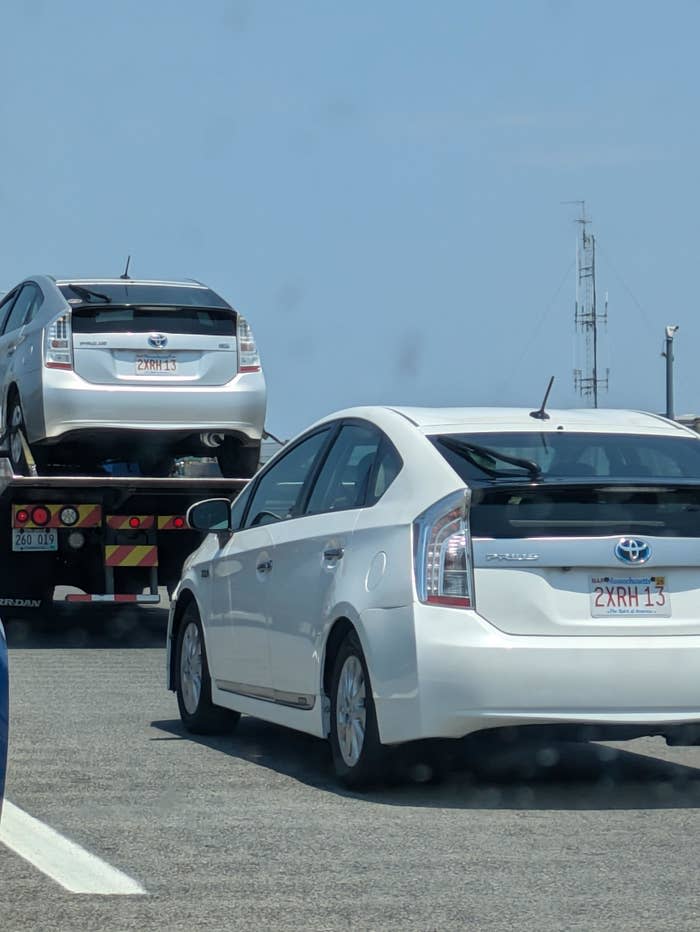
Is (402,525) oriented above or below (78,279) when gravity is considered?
below

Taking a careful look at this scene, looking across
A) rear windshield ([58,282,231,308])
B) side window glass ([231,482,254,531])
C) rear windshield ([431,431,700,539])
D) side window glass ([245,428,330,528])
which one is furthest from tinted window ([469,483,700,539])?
rear windshield ([58,282,231,308])

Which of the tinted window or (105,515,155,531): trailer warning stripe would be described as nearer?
the tinted window

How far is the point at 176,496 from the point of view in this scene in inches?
628

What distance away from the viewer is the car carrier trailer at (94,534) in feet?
51.0

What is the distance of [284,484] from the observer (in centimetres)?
959

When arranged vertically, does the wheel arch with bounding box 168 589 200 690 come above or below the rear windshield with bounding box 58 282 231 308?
below

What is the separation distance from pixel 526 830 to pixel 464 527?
4.02ft

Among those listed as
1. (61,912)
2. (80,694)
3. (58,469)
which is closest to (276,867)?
(61,912)

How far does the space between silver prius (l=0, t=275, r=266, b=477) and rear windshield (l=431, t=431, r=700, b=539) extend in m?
7.00

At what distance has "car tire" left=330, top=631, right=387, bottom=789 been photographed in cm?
781

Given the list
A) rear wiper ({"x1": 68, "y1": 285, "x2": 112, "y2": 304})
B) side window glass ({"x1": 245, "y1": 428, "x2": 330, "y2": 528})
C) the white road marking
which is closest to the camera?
the white road marking

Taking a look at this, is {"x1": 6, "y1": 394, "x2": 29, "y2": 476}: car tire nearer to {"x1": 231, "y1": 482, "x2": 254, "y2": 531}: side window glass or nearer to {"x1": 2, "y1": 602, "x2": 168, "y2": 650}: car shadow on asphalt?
{"x1": 2, "y1": 602, "x2": 168, "y2": 650}: car shadow on asphalt

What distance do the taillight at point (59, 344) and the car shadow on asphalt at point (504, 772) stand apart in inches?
201

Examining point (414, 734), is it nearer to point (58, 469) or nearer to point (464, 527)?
point (464, 527)
